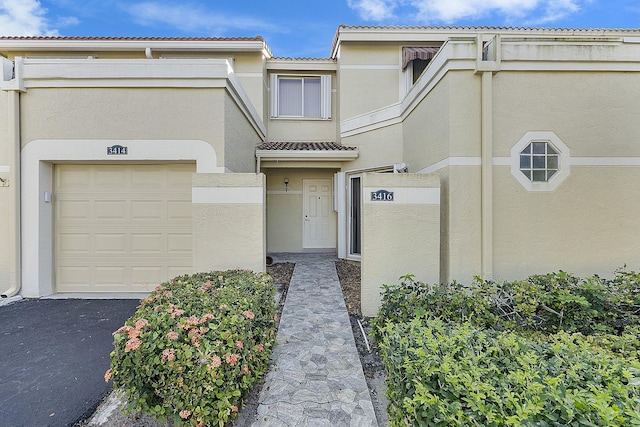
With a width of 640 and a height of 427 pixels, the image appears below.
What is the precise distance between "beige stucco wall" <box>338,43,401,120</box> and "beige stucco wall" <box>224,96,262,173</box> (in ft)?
12.7

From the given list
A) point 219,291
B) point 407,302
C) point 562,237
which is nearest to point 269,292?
point 219,291

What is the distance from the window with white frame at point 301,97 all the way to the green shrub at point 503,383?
1098cm

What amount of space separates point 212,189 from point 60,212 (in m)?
3.95

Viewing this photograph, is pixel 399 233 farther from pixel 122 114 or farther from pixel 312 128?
pixel 312 128

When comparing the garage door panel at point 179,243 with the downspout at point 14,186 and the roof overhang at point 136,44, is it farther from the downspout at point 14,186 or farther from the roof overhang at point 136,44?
the roof overhang at point 136,44

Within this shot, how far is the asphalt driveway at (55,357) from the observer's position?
10.7 ft

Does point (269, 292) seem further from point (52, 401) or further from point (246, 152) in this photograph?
point (246, 152)

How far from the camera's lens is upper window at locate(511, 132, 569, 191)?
19.2ft

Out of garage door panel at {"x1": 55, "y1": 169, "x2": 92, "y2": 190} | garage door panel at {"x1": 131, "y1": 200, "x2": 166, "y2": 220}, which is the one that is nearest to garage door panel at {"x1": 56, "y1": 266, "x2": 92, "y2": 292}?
garage door panel at {"x1": 131, "y1": 200, "x2": 166, "y2": 220}

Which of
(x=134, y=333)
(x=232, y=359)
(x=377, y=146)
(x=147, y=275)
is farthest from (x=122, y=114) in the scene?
(x=377, y=146)

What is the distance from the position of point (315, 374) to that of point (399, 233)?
3.01 metres

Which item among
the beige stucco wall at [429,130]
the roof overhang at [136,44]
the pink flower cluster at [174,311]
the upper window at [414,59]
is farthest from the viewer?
the roof overhang at [136,44]

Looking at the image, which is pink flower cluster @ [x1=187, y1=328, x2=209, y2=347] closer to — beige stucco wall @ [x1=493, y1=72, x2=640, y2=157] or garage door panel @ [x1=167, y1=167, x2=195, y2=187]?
garage door panel @ [x1=167, y1=167, x2=195, y2=187]

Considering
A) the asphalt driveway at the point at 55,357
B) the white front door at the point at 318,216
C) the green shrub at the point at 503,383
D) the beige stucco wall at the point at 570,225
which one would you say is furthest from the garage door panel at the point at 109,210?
the beige stucco wall at the point at 570,225
